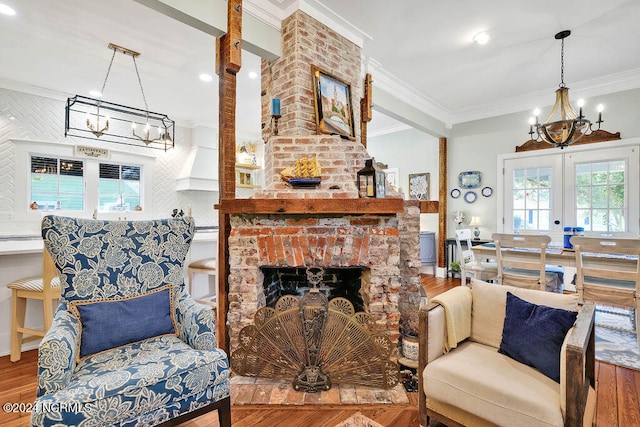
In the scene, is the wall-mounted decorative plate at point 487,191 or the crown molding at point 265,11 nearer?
the crown molding at point 265,11

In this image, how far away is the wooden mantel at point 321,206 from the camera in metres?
2.09

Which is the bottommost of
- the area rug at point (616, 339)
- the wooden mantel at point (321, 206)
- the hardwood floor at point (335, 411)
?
the hardwood floor at point (335, 411)

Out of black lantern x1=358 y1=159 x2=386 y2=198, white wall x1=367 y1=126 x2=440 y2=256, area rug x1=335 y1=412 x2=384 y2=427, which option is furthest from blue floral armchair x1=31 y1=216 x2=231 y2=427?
white wall x1=367 y1=126 x2=440 y2=256

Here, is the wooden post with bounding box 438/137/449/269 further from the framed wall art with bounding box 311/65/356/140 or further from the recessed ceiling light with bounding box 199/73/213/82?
the recessed ceiling light with bounding box 199/73/213/82

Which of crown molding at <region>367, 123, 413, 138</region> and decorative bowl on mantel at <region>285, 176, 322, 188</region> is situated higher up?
crown molding at <region>367, 123, 413, 138</region>

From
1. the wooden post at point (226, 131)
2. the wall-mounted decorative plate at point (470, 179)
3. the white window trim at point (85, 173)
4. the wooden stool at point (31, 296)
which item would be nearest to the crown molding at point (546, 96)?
the wall-mounted decorative plate at point (470, 179)

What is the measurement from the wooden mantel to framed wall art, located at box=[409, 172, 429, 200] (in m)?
3.99

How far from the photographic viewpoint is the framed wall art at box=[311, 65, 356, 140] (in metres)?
2.62

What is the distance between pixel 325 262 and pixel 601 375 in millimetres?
2099

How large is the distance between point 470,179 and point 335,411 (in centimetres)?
467

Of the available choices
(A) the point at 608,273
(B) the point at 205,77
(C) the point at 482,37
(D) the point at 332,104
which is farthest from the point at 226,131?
(A) the point at 608,273

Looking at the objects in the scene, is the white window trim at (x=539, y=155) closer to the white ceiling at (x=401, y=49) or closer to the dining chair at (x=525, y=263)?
the white ceiling at (x=401, y=49)

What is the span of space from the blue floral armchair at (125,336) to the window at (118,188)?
4020 millimetres

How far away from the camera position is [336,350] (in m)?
2.01
